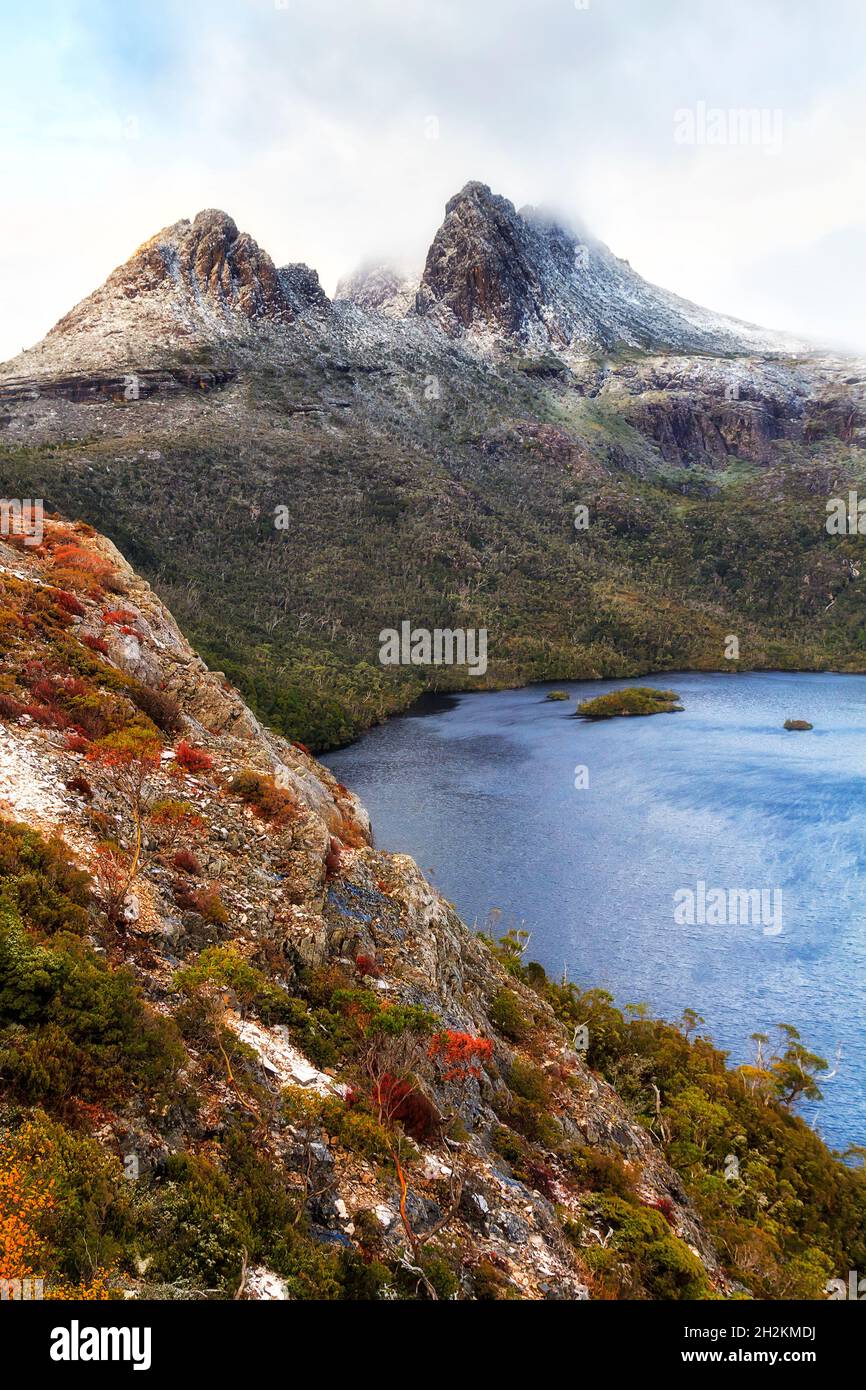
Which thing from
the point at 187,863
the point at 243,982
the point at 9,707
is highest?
the point at 9,707

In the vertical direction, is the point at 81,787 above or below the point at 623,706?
above

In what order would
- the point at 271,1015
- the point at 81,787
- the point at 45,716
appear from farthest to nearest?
1. the point at 45,716
2. the point at 81,787
3. the point at 271,1015

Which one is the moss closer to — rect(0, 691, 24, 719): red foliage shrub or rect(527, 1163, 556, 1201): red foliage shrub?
rect(527, 1163, 556, 1201): red foliage shrub

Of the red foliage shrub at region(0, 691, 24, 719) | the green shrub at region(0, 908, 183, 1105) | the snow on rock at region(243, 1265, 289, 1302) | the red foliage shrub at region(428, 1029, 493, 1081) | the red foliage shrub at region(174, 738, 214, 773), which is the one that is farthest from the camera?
the red foliage shrub at region(174, 738, 214, 773)

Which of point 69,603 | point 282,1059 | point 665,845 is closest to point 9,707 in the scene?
point 69,603

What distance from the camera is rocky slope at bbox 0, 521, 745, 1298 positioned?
12039 mm

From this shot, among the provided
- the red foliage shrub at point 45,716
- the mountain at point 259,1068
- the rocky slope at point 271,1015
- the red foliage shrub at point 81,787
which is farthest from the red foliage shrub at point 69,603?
the red foliage shrub at point 81,787

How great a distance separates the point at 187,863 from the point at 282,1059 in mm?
5978

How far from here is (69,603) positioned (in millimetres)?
29266

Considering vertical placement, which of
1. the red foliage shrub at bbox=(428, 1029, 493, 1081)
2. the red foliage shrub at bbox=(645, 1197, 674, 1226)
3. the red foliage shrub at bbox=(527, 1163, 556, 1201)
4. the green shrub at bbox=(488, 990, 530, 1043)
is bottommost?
the red foliage shrub at bbox=(645, 1197, 674, 1226)

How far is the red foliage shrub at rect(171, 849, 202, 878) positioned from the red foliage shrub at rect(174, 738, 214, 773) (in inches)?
177

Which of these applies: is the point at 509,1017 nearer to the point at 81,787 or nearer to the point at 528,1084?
the point at 528,1084

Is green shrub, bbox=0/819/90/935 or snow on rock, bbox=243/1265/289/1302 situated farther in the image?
green shrub, bbox=0/819/90/935

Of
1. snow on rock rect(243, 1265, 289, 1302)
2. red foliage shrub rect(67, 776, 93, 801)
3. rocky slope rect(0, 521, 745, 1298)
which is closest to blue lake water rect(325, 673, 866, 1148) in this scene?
rocky slope rect(0, 521, 745, 1298)
